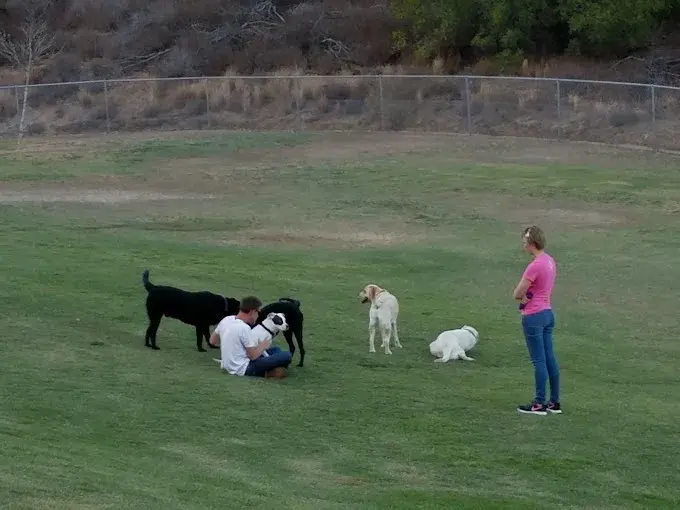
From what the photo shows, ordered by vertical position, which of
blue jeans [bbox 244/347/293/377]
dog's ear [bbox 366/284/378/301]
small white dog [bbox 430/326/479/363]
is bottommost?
small white dog [bbox 430/326/479/363]

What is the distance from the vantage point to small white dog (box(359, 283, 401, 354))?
14969 millimetres

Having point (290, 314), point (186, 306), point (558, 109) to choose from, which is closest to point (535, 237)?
point (290, 314)

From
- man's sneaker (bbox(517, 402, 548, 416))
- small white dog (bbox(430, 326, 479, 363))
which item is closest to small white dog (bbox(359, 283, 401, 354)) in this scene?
small white dog (bbox(430, 326, 479, 363))

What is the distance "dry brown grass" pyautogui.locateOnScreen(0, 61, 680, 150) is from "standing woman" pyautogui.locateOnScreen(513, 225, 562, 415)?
25.5 meters

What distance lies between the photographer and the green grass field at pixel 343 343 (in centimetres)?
1062

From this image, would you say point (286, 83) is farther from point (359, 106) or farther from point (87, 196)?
point (87, 196)

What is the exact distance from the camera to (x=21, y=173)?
34.1 meters

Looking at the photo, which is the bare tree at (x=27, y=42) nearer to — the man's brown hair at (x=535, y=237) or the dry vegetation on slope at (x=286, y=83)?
the dry vegetation on slope at (x=286, y=83)

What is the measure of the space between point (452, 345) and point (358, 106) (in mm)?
29125

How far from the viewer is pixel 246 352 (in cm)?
1383

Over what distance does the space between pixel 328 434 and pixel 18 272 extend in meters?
8.99

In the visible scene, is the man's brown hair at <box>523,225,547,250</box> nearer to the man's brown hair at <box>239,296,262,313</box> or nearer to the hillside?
the man's brown hair at <box>239,296,262,313</box>

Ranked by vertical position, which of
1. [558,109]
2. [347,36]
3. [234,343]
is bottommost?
[234,343]

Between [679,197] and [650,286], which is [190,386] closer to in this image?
[650,286]
